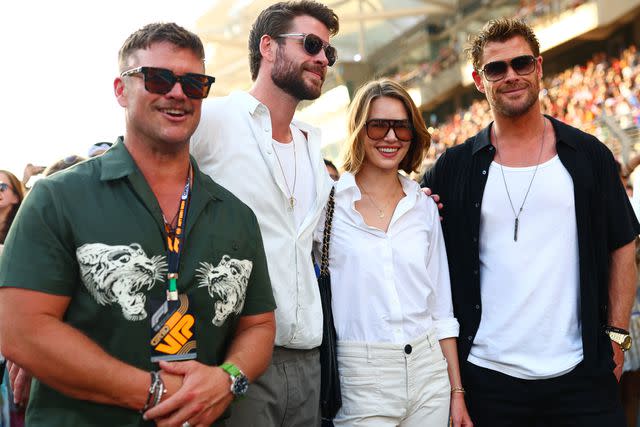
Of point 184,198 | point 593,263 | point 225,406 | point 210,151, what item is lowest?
point 225,406

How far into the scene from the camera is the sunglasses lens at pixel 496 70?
10.6ft

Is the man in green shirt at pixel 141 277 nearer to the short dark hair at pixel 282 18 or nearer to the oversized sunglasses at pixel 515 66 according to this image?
the short dark hair at pixel 282 18

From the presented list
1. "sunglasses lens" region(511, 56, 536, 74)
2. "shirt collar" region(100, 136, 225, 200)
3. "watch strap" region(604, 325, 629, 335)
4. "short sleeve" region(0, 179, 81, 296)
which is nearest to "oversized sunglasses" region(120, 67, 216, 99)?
"shirt collar" region(100, 136, 225, 200)

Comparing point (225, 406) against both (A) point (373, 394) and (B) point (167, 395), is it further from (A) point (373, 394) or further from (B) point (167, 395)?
(A) point (373, 394)

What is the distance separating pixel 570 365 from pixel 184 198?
6.40ft

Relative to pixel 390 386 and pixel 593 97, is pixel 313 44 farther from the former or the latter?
pixel 593 97

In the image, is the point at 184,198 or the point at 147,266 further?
the point at 184,198

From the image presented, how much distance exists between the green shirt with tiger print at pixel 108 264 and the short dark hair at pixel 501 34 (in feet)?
6.24

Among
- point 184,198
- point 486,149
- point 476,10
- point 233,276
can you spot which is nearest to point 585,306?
point 486,149

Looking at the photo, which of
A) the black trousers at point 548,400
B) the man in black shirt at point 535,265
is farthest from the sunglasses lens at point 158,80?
the black trousers at point 548,400

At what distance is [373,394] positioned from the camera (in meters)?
2.83

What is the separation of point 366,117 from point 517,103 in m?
0.75

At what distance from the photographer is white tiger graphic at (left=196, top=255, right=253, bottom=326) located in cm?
214

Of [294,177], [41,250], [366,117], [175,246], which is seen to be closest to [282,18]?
[366,117]
